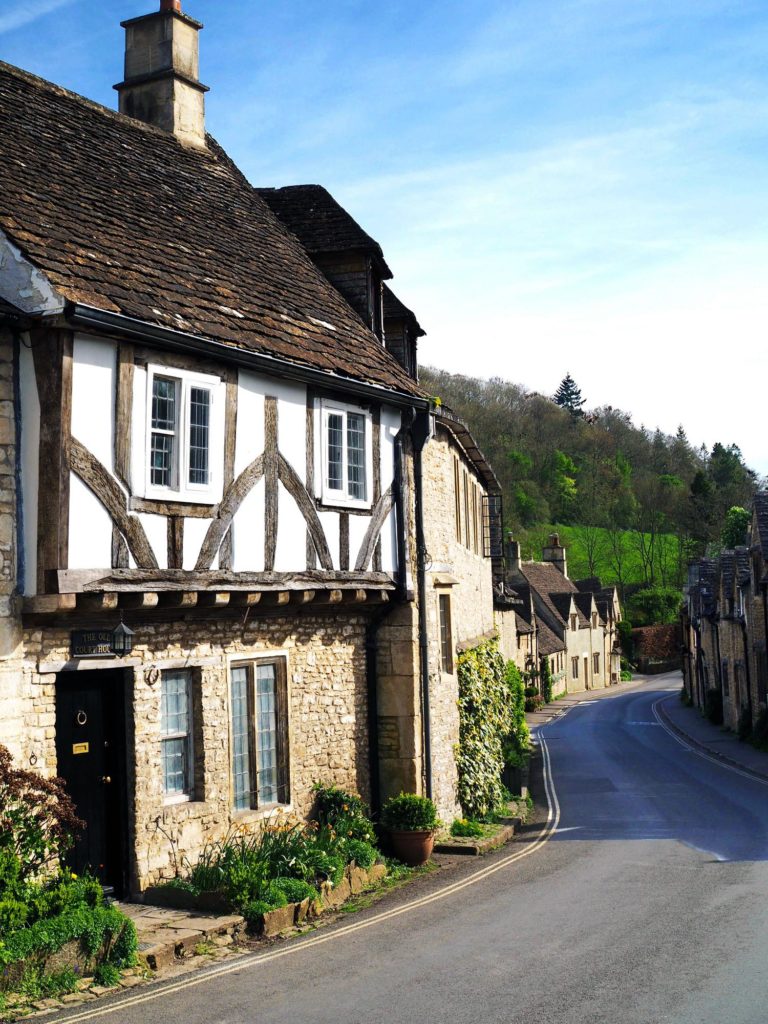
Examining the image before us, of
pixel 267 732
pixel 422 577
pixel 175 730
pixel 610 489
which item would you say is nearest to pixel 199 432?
pixel 175 730

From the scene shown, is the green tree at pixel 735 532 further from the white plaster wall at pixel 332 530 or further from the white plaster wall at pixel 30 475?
the white plaster wall at pixel 30 475

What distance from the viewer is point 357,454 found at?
1460cm

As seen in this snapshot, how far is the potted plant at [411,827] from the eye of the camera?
14.2m

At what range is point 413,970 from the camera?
30.1 feet

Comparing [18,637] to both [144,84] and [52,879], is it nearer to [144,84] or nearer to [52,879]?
[52,879]

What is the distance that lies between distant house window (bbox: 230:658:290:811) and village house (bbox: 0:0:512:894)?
4 cm

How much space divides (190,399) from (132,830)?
476 centimetres

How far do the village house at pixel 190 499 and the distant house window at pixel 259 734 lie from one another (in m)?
0.04

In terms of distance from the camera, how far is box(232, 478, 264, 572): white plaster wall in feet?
40.0

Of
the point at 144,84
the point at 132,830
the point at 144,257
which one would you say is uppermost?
the point at 144,84

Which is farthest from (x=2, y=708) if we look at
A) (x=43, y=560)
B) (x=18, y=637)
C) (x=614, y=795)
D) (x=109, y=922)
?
(x=614, y=795)

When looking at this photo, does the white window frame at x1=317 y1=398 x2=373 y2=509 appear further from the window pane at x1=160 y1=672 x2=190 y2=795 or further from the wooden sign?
the wooden sign

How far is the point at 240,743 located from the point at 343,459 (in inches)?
156

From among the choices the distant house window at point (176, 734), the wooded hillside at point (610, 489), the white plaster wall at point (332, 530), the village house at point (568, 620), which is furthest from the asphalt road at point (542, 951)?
the wooded hillside at point (610, 489)
